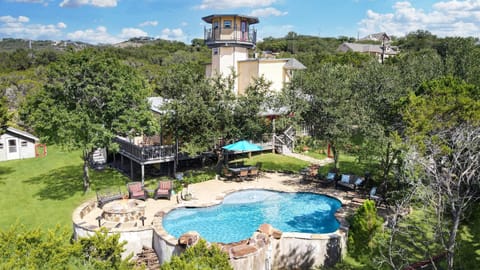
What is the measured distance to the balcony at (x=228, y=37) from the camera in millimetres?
30781

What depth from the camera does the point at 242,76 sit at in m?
33.5

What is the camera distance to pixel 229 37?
30.9 metres

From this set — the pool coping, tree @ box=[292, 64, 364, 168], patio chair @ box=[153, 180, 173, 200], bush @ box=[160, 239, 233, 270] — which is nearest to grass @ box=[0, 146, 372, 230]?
patio chair @ box=[153, 180, 173, 200]

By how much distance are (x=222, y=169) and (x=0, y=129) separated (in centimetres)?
1384

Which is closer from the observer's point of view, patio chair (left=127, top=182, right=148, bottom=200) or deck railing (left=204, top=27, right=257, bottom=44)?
patio chair (left=127, top=182, right=148, bottom=200)

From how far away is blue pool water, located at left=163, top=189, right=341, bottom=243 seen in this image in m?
15.9

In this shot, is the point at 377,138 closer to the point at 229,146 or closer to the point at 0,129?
the point at 229,146

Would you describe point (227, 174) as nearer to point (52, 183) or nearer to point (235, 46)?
point (52, 183)

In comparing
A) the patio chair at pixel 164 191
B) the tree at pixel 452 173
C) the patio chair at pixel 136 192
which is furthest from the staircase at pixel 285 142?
the tree at pixel 452 173

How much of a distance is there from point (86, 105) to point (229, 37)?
15016mm

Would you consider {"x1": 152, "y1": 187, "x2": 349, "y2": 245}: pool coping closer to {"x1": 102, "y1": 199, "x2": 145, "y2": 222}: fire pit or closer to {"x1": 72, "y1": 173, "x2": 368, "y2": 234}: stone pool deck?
{"x1": 72, "y1": 173, "x2": 368, "y2": 234}: stone pool deck

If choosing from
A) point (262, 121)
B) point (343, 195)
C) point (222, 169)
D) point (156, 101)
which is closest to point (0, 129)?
point (156, 101)

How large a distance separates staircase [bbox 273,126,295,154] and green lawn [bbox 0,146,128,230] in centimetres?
1179

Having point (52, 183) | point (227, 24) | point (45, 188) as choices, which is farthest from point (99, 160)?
point (227, 24)
